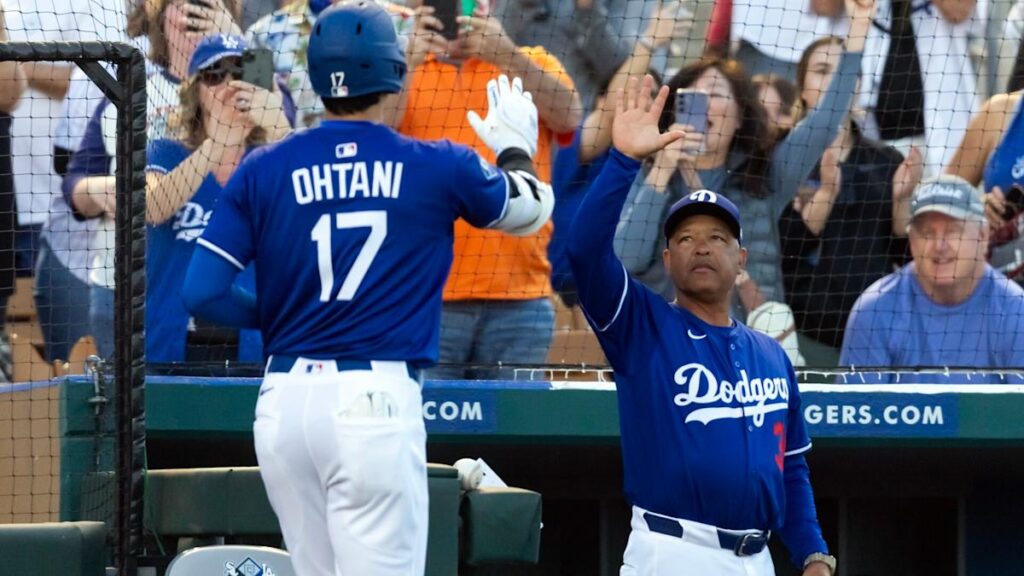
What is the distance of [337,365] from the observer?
2.97 m

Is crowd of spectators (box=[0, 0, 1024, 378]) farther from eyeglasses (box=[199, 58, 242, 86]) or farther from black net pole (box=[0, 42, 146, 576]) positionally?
black net pole (box=[0, 42, 146, 576])

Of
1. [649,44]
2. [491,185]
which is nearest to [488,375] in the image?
[649,44]

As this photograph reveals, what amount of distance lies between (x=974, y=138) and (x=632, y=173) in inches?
133

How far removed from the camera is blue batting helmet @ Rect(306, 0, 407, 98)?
3.03 metres

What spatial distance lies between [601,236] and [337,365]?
67 centimetres

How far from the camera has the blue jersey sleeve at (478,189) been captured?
3.03m

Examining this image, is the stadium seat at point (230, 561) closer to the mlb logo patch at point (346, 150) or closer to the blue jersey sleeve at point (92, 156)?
the mlb logo patch at point (346, 150)

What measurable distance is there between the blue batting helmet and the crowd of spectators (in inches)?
96.3

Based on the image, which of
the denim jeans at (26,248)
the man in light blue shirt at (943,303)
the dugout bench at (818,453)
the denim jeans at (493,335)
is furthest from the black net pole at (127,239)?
the man in light blue shirt at (943,303)

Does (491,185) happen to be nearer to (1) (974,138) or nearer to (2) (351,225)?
(2) (351,225)

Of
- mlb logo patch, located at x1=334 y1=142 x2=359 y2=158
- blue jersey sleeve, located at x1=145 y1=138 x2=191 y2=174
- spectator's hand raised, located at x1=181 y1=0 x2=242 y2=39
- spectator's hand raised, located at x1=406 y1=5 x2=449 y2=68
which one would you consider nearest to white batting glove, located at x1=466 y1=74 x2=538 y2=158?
mlb logo patch, located at x1=334 y1=142 x2=359 y2=158

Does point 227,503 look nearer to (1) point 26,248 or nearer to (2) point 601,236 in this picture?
(2) point 601,236

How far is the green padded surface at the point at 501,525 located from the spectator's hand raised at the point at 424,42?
2.19 m

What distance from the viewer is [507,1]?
249 inches
